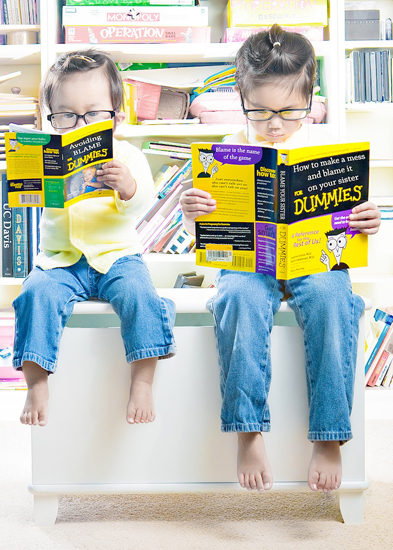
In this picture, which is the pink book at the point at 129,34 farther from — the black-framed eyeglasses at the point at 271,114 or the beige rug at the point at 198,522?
the beige rug at the point at 198,522

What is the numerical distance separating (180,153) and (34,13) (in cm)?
60

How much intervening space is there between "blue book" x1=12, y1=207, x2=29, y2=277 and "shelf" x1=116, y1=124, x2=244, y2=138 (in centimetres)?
40

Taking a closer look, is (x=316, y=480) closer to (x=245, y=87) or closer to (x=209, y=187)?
(x=209, y=187)

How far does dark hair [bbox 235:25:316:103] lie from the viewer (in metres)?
1.26

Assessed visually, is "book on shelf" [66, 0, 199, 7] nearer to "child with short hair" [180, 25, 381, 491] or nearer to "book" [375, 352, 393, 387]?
"child with short hair" [180, 25, 381, 491]

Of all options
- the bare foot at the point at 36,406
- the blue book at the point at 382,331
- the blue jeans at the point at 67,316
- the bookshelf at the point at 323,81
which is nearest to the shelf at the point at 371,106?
the bookshelf at the point at 323,81

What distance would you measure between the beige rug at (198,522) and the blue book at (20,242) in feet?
2.52

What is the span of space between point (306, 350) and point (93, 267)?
0.43 m

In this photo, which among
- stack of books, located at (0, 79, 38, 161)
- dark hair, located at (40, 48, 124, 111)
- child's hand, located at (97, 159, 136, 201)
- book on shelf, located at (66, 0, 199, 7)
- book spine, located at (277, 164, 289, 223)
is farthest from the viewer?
stack of books, located at (0, 79, 38, 161)

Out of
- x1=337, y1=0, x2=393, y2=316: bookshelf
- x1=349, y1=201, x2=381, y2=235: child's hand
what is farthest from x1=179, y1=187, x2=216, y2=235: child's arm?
x1=337, y1=0, x2=393, y2=316: bookshelf

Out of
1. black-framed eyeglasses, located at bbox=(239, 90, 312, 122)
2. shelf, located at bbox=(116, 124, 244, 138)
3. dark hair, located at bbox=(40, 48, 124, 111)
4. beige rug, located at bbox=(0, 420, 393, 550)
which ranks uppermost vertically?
dark hair, located at bbox=(40, 48, 124, 111)

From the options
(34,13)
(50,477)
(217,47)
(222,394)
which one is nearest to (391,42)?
(217,47)

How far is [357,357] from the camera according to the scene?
1130 mm

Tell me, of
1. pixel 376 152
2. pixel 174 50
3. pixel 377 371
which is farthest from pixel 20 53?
pixel 377 371
